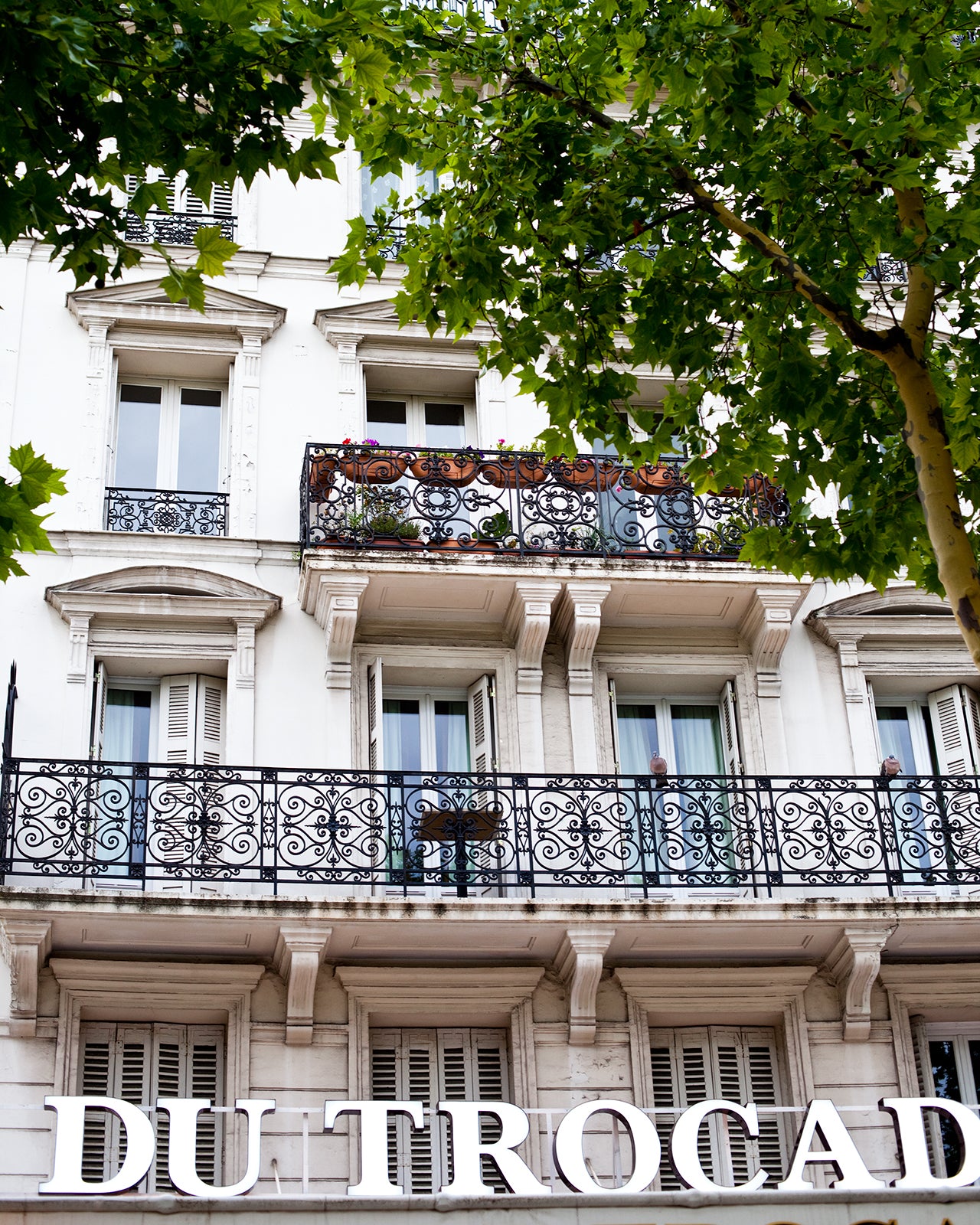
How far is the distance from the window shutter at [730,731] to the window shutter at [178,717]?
4896mm

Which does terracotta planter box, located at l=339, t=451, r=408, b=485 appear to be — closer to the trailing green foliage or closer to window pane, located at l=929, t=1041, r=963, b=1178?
window pane, located at l=929, t=1041, r=963, b=1178

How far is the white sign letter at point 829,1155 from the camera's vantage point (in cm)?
1278

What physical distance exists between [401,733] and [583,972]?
10.1ft

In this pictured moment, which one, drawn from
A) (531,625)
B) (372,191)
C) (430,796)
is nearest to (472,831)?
(430,796)

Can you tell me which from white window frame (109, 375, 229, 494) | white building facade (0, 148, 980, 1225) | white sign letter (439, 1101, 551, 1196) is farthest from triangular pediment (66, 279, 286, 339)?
white sign letter (439, 1101, 551, 1196)

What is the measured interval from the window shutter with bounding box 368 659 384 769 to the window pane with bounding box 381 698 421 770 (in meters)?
0.16

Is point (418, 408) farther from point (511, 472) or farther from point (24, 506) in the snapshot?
point (24, 506)

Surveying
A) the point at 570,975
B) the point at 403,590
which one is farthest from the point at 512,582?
the point at 570,975

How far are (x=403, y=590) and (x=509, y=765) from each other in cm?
185

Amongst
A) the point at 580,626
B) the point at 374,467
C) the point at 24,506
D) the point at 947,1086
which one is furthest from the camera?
the point at 374,467

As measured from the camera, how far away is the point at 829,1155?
13062 millimetres

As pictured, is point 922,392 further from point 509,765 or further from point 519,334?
point 509,765

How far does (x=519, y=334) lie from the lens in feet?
41.1

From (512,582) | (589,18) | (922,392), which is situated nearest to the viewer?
(922,392)
